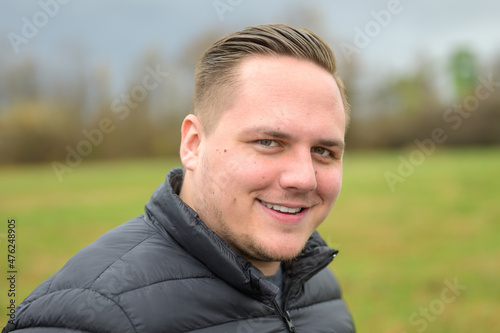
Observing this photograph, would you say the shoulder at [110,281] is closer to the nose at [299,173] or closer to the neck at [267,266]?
the neck at [267,266]

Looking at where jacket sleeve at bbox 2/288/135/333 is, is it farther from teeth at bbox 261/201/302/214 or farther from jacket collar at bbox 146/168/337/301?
teeth at bbox 261/201/302/214

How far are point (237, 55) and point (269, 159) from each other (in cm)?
49

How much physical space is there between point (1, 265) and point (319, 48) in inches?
393

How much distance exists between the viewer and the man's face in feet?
6.15

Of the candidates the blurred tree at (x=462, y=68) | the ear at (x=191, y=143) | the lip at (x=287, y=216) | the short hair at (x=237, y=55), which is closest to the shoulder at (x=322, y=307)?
the lip at (x=287, y=216)

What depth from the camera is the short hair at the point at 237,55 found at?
1994 millimetres

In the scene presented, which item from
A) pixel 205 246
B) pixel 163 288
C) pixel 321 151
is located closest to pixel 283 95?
pixel 321 151

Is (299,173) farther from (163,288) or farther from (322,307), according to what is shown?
(322,307)

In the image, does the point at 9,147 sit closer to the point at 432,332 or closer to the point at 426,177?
the point at 426,177

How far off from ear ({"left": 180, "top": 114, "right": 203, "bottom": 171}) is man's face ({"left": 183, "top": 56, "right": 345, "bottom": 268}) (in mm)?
66

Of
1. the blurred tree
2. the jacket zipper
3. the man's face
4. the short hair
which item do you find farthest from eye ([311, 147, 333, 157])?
the blurred tree

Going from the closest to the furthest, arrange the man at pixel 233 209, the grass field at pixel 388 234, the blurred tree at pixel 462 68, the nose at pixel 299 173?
the man at pixel 233 209, the nose at pixel 299 173, the grass field at pixel 388 234, the blurred tree at pixel 462 68

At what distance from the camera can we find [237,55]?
6.71ft

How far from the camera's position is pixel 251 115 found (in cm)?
190
